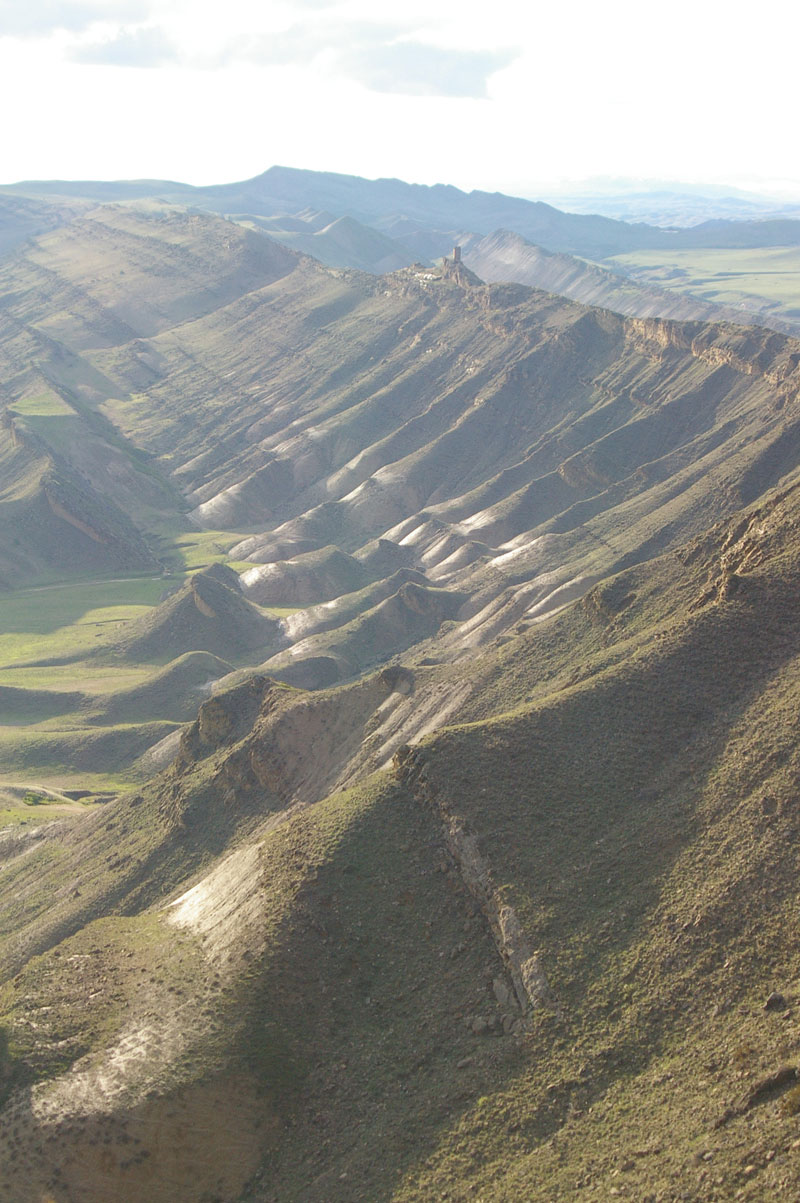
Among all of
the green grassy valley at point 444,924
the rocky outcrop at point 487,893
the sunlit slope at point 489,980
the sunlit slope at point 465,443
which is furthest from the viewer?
the sunlit slope at point 465,443

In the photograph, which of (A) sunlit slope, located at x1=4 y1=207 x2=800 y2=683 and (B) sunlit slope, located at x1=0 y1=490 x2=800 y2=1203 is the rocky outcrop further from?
(A) sunlit slope, located at x1=4 y1=207 x2=800 y2=683

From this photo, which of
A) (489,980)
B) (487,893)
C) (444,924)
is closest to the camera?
(489,980)

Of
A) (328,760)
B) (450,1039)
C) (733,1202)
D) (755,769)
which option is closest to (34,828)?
(328,760)

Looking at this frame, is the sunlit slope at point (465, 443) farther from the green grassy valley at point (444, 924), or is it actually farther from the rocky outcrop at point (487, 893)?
the rocky outcrop at point (487, 893)

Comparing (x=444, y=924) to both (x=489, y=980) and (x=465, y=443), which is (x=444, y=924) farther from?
(x=465, y=443)

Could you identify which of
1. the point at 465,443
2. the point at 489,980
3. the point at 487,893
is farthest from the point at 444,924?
the point at 465,443

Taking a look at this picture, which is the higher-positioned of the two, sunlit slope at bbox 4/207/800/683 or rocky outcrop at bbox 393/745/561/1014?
sunlit slope at bbox 4/207/800/683

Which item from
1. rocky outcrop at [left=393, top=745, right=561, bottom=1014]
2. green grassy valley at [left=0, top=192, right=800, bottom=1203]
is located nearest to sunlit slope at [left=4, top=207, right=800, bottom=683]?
green grassy valley at [left=0, top=192, right=800, bottom=1203]

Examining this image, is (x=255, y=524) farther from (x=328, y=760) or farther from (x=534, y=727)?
(x=534, y=727)

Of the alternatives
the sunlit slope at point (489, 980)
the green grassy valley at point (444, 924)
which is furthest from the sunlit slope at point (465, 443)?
the sunlit slope at point (489, 980)

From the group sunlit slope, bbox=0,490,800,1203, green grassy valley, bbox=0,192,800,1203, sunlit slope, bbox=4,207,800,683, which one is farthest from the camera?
sunlit slope, bbox=4,207,800,683

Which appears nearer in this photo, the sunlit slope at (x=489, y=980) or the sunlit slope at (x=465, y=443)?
the sunlit slope at (x=489, y=980)
